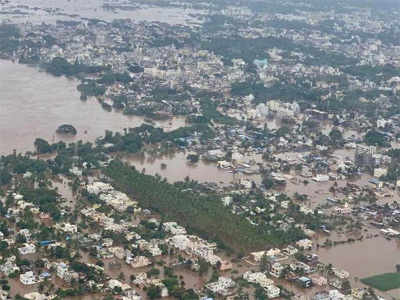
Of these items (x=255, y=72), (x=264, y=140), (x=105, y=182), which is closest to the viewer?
(x=105, y=182)

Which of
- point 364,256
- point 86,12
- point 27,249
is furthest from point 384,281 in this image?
point 86,12

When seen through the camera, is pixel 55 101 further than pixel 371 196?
Yes

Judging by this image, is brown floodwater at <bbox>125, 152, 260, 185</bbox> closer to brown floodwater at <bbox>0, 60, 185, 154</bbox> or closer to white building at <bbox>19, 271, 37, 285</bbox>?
brown floodwater at <bbox>0, 60, 185, 154</bbox>

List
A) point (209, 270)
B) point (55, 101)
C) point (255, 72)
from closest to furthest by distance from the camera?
1. point (209, 270)
2. point (55, 101)
3. point (255, 72)

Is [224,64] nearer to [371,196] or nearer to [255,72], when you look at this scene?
[255,72]

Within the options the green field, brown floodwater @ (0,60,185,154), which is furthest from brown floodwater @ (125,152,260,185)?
the green field

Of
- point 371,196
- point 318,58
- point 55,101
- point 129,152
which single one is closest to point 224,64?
point 318,58

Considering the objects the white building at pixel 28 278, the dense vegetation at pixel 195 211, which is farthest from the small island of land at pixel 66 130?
the white building at pixel 28 278
